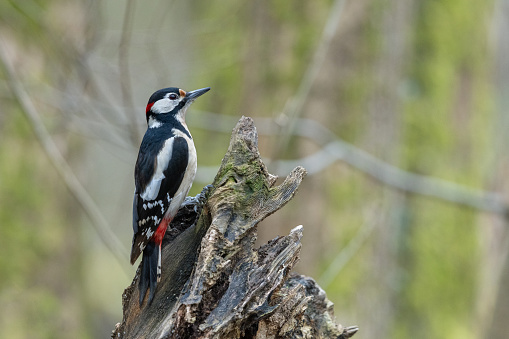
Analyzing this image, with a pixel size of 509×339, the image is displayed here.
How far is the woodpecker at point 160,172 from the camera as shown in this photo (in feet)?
9.08

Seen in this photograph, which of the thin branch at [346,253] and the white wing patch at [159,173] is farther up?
the thin branch at [346,253]

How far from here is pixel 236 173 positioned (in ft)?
7.64

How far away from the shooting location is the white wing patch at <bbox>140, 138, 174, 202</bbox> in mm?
3117

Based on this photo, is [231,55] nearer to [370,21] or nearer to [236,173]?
[370,21]

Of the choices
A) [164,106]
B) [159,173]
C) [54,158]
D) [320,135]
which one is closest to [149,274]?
[159,173]

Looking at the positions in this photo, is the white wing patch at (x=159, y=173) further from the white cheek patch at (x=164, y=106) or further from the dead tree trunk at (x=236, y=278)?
the dead tree trunk at (x=236, y=278)

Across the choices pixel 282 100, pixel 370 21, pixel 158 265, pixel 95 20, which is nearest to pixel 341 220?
pixel 282 100

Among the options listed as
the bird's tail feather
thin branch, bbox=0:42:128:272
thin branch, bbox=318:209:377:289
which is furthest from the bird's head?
thin branch, bbox=318:209:377:289

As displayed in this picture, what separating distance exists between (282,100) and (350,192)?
0.98 m

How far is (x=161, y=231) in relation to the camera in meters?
2.79

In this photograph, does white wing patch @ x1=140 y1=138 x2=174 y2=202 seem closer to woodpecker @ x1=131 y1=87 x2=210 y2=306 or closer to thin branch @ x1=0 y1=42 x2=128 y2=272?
woodpecker @ x1=131 y1=87 x2=210 y2=306

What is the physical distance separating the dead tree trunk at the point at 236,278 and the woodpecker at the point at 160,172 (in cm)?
18

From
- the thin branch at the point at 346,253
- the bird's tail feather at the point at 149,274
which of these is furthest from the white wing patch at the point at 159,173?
the thin branch at the point at 346,253

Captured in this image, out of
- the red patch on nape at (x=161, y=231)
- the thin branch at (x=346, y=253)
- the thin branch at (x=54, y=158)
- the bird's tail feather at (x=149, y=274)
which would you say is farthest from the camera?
the thin branch at (x=346, y=253)
